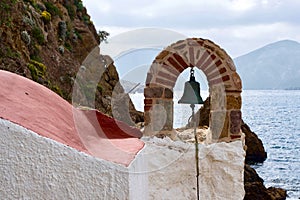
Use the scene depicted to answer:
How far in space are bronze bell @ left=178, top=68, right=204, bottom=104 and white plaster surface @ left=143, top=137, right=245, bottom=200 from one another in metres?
0.36

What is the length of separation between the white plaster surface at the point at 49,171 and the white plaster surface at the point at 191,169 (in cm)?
91

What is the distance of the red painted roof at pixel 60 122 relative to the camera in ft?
7.02

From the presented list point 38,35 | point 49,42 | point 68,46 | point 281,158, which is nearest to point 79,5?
point 68,46

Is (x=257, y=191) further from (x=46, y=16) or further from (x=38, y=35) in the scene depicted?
(x=46, y=16)

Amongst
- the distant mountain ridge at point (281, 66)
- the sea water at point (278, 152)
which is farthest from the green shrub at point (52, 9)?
the distant mountain ridge at point (281, 66)

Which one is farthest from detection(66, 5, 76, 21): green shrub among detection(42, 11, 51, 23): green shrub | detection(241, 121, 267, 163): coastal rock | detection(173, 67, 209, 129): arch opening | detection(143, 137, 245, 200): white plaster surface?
detection(143, 137, 245, 200): white plaster surface

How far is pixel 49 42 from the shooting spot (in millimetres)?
14180

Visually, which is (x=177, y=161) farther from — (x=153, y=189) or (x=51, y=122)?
(x=51, y=122)

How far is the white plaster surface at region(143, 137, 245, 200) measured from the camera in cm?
307

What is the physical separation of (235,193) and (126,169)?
1282mm

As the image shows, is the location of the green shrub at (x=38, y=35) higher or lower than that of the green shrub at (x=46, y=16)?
lower

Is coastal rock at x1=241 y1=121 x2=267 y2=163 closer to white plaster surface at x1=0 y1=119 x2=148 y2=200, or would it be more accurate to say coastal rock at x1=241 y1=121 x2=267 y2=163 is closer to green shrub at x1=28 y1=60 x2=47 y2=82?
green shrub at x1=28 y1=60 x2=47 y2=82

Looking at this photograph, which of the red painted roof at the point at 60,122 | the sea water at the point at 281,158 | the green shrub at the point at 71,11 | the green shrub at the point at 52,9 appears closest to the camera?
the red painted roof at the point at 60,122

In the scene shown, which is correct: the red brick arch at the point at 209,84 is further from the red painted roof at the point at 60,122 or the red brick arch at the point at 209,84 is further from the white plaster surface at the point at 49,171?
the white plaster surface at the point at 49,171
